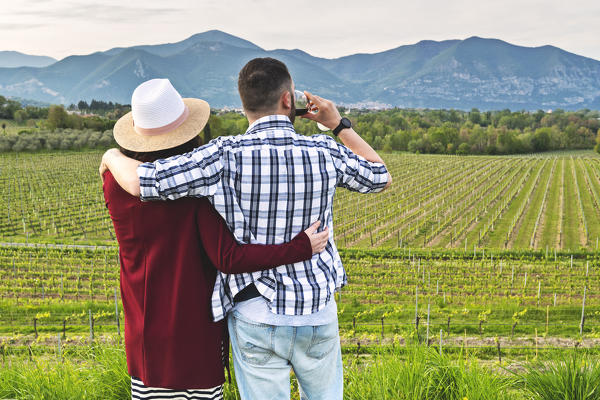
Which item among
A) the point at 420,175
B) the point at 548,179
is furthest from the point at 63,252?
the point at 548,179

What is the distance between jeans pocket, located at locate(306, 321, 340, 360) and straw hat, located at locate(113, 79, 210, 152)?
0.98 metres

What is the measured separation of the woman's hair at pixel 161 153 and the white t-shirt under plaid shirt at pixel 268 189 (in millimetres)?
216

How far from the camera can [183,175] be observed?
6.20 ft

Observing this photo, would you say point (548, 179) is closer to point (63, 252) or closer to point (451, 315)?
point (451, 315)

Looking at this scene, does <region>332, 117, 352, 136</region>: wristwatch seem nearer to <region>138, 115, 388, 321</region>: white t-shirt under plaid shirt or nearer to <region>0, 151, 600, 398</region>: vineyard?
<region>138, 115, 388, 321</region>: white t-shirt under plaid shirt

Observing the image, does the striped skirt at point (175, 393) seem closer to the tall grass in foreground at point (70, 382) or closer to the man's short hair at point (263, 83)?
the tall grass in foreground at point (70, 382)

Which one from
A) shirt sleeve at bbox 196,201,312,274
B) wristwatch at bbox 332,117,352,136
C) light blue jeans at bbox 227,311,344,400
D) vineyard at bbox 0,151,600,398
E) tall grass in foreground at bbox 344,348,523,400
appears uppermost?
wristwatch at bbox 332,117,352,136

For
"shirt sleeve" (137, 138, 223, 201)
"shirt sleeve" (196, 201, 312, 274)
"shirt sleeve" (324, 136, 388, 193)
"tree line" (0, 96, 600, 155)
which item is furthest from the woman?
"tree line" (0, 96, 600, 155)

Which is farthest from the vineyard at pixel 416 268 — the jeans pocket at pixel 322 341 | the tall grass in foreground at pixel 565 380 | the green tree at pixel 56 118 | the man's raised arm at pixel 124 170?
the green tree at pixel 56 118

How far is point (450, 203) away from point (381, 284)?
17.7 metres

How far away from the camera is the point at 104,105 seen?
12962 centimetres

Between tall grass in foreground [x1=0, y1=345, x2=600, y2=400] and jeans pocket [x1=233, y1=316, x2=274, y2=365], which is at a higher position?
jeans pocket [x1=233, y1=316, x2=274, y2=365]

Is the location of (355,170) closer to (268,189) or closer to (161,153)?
(268,189)

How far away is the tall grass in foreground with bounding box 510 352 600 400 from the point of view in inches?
108
